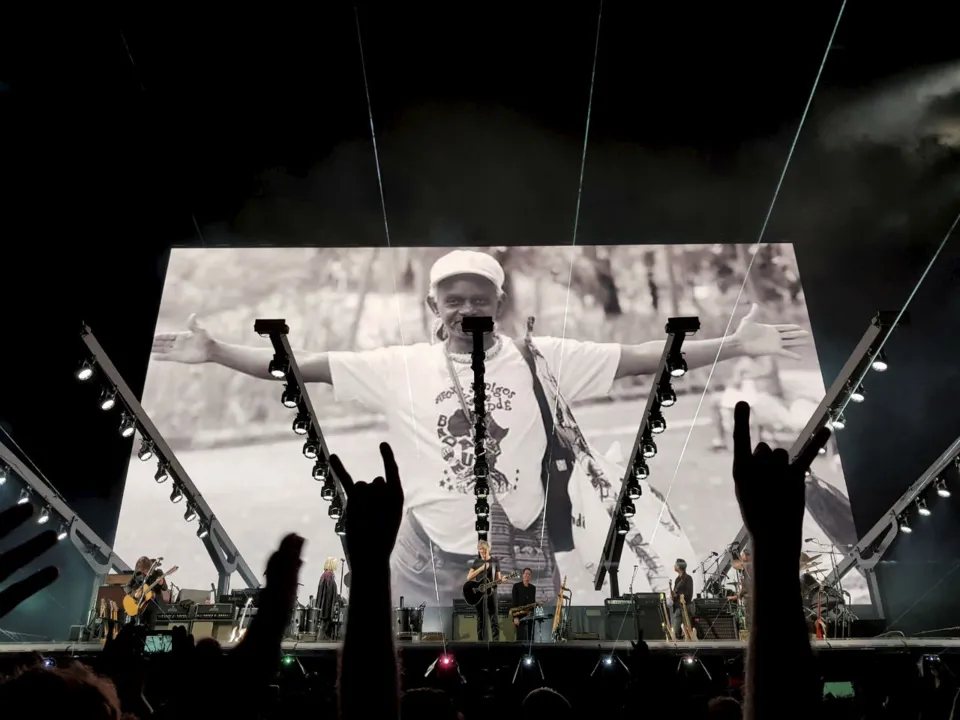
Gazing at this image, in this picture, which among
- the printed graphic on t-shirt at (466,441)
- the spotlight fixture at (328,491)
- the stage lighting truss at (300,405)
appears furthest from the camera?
the printed graphic on t-shirt at (466,441)

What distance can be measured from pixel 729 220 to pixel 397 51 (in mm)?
6049

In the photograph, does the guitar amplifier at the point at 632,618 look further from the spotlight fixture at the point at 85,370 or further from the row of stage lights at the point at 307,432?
the spotlight fixture at the point at 85,370

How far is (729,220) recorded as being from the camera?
35.9 feet

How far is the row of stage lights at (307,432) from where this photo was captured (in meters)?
7.75

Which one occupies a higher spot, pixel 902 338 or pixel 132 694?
pixel 902 338

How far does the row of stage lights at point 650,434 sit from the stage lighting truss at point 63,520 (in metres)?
6.69

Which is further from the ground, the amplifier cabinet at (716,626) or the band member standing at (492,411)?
the band member standing at (492,411)

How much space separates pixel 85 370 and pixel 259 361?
317 cm

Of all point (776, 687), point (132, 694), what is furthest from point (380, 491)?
point (132, 694)

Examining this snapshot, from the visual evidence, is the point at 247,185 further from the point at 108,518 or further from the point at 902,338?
the point at 902,338

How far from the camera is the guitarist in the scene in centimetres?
792

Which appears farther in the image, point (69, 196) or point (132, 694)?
point (69, 196)

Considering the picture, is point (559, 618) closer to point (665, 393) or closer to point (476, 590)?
point (476, 590)

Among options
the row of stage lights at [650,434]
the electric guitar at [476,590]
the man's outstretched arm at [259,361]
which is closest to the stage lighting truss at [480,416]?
the electric guitar at [476,590]
